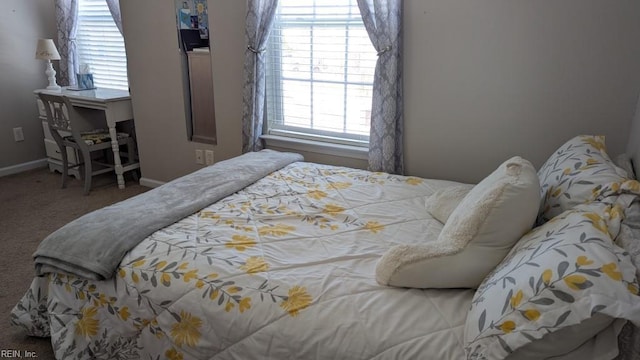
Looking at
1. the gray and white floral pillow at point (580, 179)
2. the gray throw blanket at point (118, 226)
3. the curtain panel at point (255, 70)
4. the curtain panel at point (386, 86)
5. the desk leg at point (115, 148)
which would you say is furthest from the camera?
the desk leg at point (115, 148)

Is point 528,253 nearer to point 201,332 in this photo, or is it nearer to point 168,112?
point 201,332

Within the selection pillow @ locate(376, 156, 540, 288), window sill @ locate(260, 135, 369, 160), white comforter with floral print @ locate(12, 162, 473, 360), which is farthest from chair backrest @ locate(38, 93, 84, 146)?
pillow @ locate(376, 156, 540, 288)

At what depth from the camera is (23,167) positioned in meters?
4.24

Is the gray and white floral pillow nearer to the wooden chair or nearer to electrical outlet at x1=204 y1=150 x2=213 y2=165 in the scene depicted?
electrical outlet at x1=204 y1=150 x2=213 y2=165

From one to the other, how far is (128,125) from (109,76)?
56 centimetres

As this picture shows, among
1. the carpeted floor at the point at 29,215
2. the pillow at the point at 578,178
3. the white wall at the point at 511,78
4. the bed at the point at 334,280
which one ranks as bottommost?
the carpeted floor at the point at 29,215

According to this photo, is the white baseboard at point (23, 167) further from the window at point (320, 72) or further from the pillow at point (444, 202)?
the pillow at point (444, 202)

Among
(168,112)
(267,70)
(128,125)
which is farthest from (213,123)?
(128,125)

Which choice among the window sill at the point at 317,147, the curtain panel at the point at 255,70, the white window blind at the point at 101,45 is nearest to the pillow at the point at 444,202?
the window sill at the point at 317,147

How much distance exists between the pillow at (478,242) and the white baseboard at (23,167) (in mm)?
4332

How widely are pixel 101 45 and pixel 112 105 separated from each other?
984 mm

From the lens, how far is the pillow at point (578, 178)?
51.7 inches

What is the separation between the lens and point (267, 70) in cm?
298

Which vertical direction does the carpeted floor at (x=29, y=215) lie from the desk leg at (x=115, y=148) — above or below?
below
